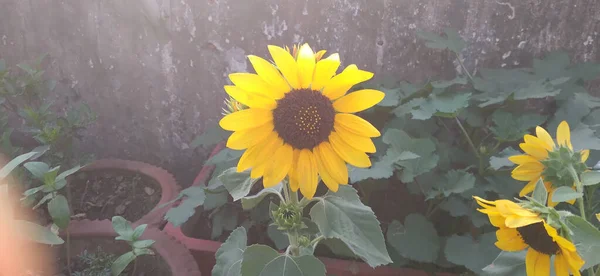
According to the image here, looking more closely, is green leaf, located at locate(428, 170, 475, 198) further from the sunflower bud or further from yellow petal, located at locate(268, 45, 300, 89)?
yellow petal, located at locate(268, 45, 300, 89)

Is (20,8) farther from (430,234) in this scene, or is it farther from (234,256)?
(430,234)

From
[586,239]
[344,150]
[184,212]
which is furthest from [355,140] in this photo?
[184,212]

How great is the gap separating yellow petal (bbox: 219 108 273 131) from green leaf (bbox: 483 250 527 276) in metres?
0.48

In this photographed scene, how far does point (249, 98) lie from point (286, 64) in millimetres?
69

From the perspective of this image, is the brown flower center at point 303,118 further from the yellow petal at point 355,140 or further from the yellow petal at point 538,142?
the yellow petal at point 538,142

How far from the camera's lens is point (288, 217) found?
0.75m

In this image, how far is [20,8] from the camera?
1.66m

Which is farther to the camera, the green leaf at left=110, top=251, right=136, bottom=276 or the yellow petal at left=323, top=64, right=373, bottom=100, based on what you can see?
the green leaf at left=110, top=251, right=136, bottom=276

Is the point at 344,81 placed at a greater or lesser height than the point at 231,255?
greater

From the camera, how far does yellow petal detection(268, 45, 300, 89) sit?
2.10 feet

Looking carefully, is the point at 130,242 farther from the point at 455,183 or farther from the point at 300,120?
the point at 455,183

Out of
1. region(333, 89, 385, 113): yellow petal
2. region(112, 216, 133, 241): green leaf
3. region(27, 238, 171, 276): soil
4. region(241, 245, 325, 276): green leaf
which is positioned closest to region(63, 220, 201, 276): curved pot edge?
region(27, 238, 171, 276): soil

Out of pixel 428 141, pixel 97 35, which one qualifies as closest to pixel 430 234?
pixel 428 141

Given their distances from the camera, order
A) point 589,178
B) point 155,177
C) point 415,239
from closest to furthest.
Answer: point 589,178 → point 415,239 → point 155,177
